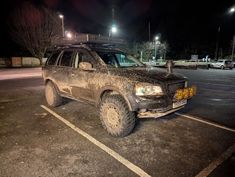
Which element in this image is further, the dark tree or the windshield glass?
the dark tree

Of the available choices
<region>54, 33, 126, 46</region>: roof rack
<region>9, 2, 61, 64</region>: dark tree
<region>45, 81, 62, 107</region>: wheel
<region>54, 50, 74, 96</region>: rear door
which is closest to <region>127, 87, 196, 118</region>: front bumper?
<region>54, 33, 126, 46</region>: roof rack


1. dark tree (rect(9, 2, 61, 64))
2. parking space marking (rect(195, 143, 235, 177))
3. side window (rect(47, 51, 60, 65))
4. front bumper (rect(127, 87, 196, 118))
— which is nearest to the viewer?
parking space marking (rect(195, 143, 235, 177))

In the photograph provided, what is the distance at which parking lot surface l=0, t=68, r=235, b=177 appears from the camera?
3.12 m

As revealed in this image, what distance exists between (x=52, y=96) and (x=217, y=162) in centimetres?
495

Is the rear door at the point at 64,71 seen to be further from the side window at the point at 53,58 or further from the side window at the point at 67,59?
the side window at the point at 53,58

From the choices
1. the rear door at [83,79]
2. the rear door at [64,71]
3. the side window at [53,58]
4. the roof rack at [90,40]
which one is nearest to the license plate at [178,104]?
the rear door at [83,79]

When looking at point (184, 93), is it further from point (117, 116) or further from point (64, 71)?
point (64, 71)

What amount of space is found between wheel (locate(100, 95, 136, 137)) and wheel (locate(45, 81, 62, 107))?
2.36 m

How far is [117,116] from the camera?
4234 mm

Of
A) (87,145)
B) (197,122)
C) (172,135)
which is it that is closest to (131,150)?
(87,145)

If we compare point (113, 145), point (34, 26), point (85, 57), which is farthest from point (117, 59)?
point (34, 26)

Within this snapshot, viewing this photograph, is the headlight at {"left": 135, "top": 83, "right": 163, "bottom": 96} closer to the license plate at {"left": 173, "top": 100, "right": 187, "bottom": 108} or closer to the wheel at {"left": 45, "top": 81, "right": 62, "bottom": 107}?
the license plate at {"left": 173, "top": 100, "right": 187, "bottom": 108}

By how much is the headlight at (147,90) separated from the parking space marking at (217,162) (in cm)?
149

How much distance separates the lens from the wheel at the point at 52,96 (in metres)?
6.31
